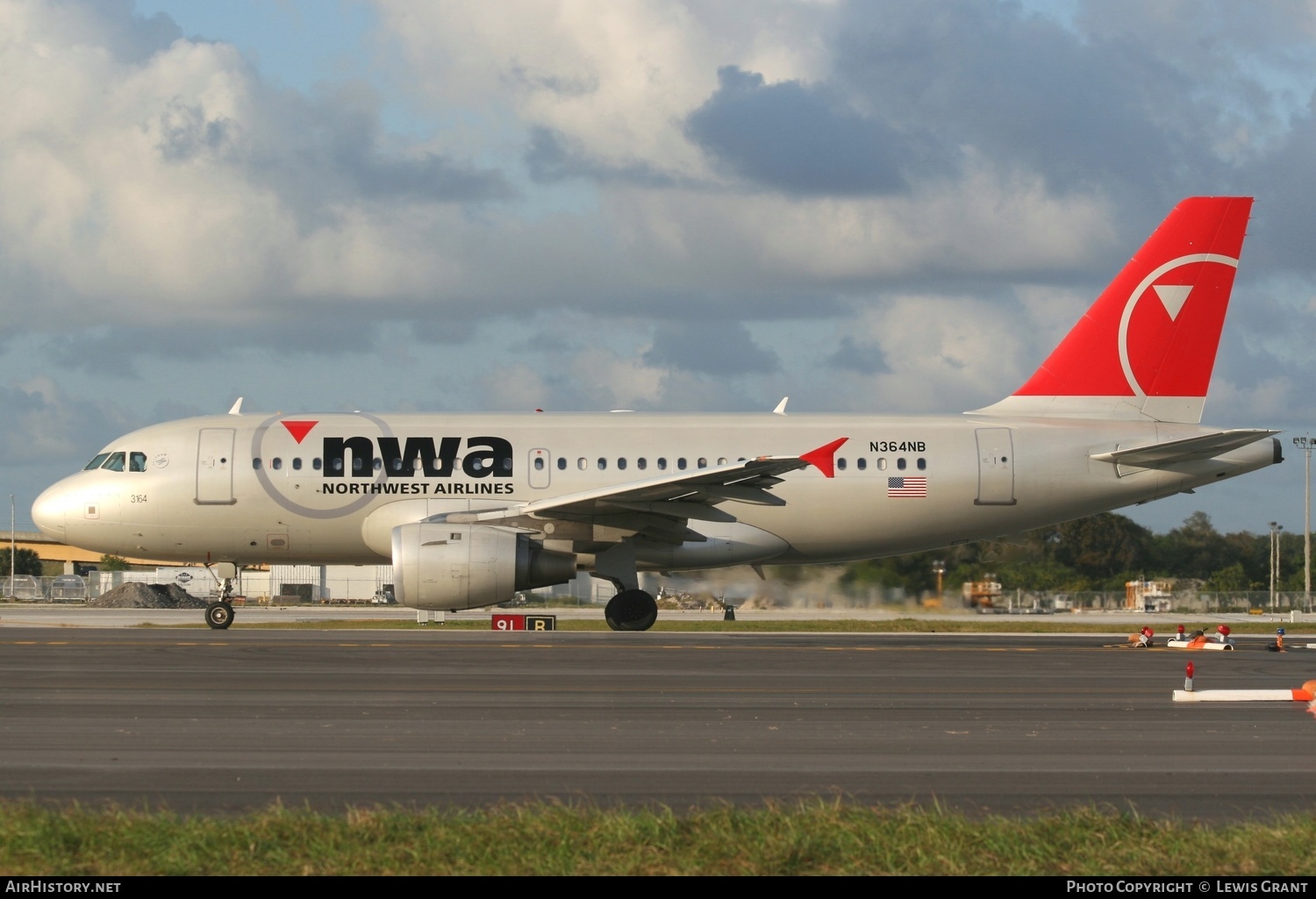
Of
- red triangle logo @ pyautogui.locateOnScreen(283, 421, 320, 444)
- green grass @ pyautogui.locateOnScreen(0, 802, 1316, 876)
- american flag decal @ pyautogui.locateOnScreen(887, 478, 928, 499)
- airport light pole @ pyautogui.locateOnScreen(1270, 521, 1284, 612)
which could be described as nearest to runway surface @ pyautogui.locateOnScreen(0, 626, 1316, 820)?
green grass @ pyautogui.locateOnScreen(0, 802, 1316, 876)

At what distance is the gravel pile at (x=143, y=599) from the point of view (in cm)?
5559

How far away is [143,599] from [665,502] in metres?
38.6

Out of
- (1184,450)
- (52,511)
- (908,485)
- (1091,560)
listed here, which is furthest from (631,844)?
(1091,560)

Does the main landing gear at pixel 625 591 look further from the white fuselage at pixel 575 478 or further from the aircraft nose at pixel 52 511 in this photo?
the aircraft nose at pixel 52 511

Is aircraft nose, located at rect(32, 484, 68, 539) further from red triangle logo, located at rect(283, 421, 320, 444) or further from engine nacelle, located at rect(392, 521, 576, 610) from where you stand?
engine nacelle, located at rect(392, 521, 576, 610)

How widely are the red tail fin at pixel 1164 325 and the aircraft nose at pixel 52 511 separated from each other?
61.3 ft

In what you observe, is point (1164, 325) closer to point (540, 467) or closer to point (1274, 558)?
point (540, 467)

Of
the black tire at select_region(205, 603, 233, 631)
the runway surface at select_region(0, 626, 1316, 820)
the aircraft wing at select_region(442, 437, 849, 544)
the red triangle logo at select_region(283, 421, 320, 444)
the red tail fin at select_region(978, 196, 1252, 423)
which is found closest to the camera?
the runway surface at select_region(0, 626, 1316, 820)

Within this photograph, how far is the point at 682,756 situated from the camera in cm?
984

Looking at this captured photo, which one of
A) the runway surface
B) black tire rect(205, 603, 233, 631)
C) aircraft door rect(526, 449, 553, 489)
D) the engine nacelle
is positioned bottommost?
the runway surface

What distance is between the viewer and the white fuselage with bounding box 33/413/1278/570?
83.0ft

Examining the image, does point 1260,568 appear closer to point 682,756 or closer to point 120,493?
point 120,493

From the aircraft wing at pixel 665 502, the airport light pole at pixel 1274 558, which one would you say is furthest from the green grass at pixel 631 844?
the airport light pole at pixel 1274 558

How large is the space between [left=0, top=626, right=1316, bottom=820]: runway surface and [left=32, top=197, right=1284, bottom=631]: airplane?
19.7 feet
